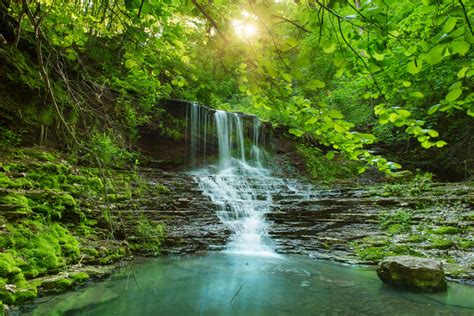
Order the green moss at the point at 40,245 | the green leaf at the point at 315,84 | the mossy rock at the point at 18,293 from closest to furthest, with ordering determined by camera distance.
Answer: the green leaf at the point at 315,84
the mossy rock at the point at 18,293
the green moss at the point at 40,245

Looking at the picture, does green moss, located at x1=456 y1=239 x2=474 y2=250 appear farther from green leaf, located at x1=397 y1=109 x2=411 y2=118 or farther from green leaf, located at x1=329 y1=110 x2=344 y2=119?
green leaf, located at x1=329 y1=110 x2=344 y2=119

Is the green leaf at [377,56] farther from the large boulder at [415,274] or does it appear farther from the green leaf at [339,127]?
the large boulder at [415,274]

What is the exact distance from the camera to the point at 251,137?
559 inches

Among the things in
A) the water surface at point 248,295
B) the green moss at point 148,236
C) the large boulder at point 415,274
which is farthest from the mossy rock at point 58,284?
the large boulder at point 415,274

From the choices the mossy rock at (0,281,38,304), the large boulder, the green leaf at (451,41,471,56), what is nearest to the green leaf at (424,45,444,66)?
the green leaf at (451,41,471,56)

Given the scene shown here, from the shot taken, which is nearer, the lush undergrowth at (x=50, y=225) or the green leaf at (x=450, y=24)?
the green leaf at (x=450, y=24)

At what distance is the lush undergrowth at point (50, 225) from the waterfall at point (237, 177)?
2009mm

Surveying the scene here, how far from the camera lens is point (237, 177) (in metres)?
10.6

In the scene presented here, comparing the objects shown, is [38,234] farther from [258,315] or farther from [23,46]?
[23,46]

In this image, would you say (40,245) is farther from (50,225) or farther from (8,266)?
(8,266)

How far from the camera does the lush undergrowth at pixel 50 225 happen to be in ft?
13.4

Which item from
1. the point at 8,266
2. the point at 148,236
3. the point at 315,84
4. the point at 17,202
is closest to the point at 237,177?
the point at 148,236

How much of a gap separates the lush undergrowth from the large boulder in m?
3.78

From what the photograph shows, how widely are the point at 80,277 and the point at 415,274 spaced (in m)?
4.67
